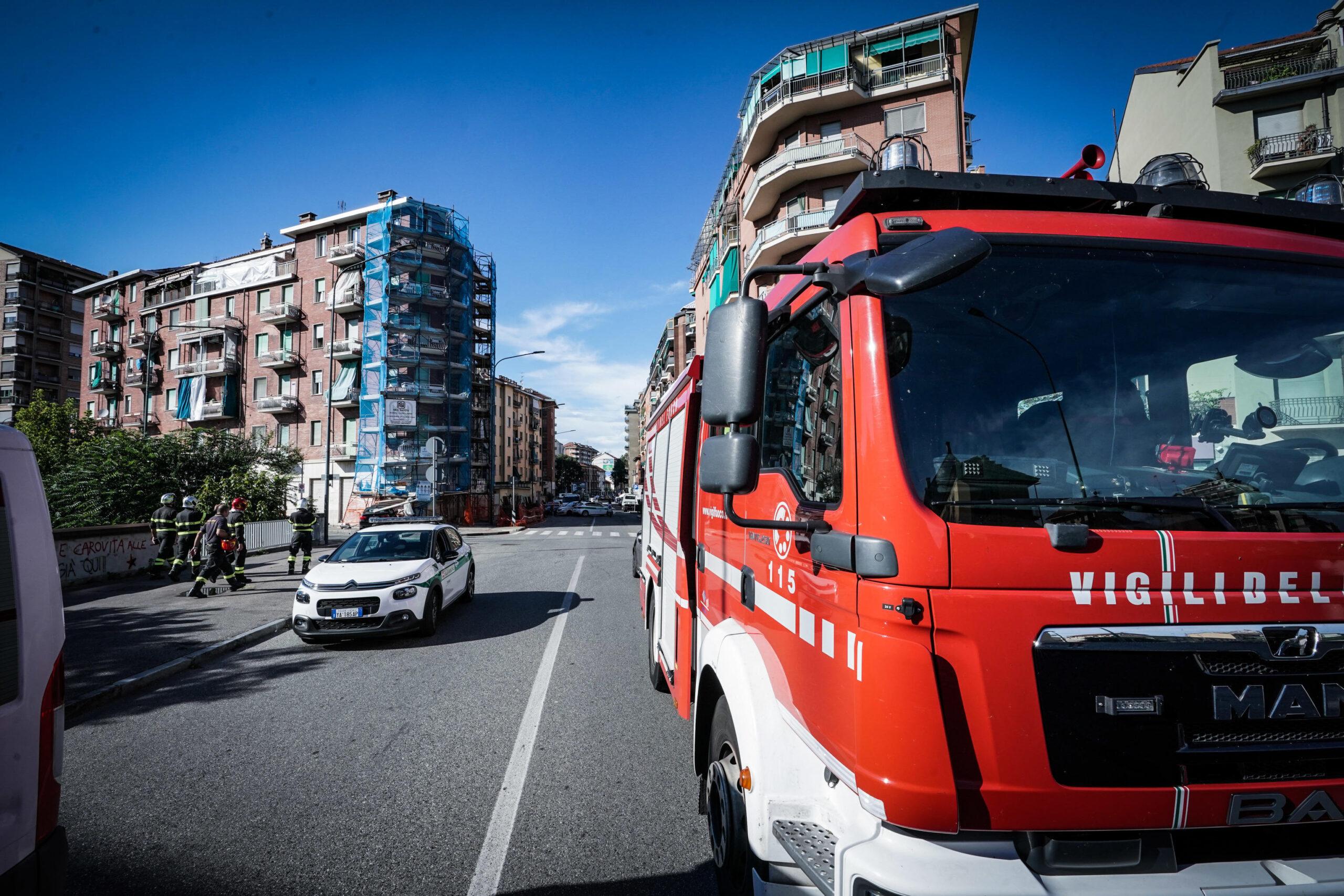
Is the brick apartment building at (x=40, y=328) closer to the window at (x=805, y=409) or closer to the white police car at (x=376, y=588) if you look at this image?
the white police car at (x=376, y=588)

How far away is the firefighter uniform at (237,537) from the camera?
1151 centimetres

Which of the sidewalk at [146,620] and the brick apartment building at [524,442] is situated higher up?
the brick apartment building at [524,442]

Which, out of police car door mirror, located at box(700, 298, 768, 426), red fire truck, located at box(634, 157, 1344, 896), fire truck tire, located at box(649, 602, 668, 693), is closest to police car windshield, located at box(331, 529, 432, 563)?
fire truck tire, located at box(649, 602, 668, 693)

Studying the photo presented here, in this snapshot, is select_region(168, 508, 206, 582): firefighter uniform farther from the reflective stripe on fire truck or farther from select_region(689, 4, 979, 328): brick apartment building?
select_region(689, 4, 979, 328): brick apartment building

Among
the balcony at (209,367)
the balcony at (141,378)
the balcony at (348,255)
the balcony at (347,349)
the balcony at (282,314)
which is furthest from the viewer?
the balcony at (141,378)

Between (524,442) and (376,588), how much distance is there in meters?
73.6

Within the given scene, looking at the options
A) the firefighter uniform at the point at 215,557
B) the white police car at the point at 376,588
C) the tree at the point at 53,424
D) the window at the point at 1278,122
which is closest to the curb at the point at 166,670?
the white police car at the point at 376,588

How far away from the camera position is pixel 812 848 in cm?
182

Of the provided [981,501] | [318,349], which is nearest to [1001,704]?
[981,501]

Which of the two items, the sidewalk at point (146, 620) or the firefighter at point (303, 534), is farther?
the firefighter at point (303, 534)

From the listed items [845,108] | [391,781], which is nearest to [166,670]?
[391,781]

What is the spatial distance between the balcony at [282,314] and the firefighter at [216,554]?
38.1 m

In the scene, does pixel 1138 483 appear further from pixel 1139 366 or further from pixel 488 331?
pixel 488 331

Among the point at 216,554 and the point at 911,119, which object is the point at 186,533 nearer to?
the point at 216,554
